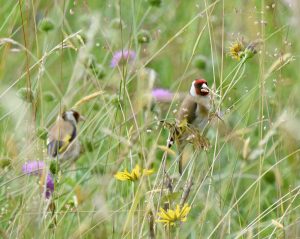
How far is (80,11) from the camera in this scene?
17.3 feet

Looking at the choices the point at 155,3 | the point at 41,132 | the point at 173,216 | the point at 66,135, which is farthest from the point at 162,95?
the point at 173,216

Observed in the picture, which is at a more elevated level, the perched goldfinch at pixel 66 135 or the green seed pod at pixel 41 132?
the green seed pod at pixel 41 132

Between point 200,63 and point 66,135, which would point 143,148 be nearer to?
point 66,135

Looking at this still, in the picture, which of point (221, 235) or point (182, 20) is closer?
point (221, 235)

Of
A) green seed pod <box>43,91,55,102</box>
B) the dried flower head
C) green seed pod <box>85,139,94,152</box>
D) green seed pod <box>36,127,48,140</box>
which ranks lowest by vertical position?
green seed pod <box>43,91,55,102</box>

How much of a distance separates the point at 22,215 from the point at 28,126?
35cm

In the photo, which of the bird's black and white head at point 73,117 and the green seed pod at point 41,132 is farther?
the bird's black and white head at point 73,117

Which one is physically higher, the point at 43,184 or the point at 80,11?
the point at 43,184

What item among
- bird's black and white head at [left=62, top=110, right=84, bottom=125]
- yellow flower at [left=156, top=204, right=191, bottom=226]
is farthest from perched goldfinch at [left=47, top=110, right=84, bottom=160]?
yellow flower at [left=156, top=204, right=191, bottom=226]

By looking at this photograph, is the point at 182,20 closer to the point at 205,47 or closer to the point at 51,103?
the point at 205,47

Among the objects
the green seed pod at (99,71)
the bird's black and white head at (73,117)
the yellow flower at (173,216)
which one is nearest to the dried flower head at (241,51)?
the yellow flower at (173,216)

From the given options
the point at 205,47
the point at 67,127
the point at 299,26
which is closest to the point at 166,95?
the point at 67,127

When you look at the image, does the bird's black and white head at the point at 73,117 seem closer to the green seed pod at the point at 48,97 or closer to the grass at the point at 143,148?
the grass at the point at 143,148

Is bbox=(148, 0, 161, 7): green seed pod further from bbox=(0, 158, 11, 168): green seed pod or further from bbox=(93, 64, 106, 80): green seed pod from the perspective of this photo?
bbox=(0, 158, 11, 168): green seed pod
